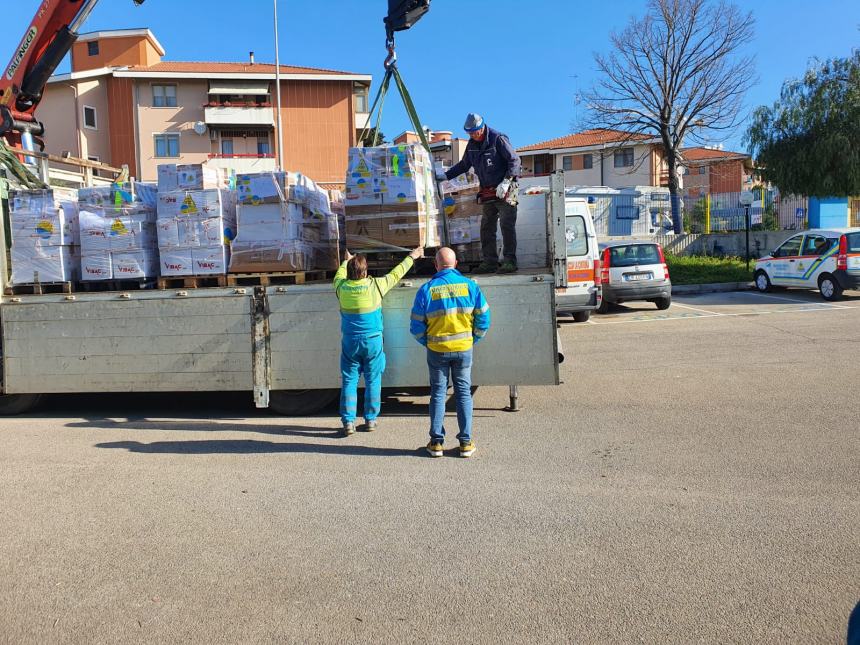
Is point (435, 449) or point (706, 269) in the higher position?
point (706, 269)

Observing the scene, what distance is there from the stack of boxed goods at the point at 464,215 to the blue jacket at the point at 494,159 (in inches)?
16.5

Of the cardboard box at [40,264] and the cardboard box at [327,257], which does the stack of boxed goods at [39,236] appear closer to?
the cardboard box at [40,264]

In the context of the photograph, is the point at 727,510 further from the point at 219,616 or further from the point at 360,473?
the point at 219,616

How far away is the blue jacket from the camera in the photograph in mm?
7824

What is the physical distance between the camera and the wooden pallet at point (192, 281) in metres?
7.68

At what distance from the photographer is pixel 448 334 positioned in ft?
19.9

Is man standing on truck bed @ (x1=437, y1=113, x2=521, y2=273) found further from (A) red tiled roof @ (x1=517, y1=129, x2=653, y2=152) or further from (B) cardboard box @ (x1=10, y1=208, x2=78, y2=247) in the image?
(A) red tiled roof @ (x1=517, y1=129, x2=653, y2=152)

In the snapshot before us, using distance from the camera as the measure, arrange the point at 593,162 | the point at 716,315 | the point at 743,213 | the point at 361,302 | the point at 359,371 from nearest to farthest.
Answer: the point at 361,302
the point at 359,371
the point at 716,315
the point at 743,213
the point at 593,162

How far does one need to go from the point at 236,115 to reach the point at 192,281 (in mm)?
39789

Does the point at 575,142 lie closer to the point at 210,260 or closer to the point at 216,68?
the point at 216,68

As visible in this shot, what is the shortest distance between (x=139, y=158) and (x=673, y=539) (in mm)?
47151

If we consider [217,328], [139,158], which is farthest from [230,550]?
[139,158]

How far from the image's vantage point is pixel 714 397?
7930 millimetres

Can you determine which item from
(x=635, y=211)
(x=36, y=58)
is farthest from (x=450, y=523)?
(x=635, y=211)
